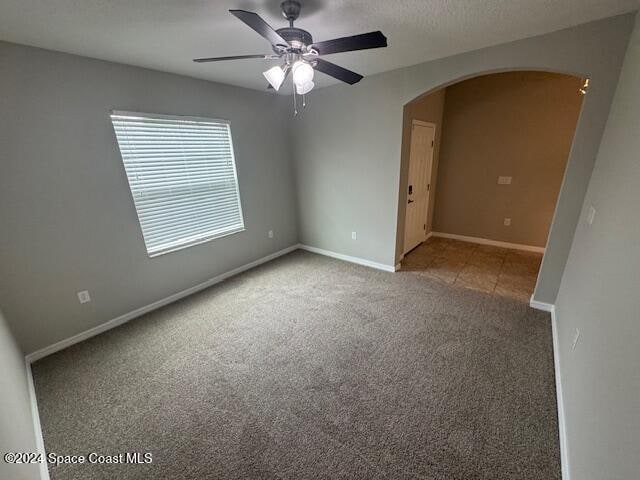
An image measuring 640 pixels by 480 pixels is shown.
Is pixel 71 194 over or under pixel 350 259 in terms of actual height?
over

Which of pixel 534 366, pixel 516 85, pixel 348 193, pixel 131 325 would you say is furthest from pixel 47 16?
pixel 516 85

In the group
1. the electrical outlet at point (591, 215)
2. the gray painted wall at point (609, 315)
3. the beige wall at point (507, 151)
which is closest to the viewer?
the gray painted wall at point (609, 315)

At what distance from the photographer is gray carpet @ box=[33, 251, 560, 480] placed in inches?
55.4

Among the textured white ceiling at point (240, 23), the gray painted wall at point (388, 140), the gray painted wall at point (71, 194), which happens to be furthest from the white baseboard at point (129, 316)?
the textured white ceiling at point (240, 23)

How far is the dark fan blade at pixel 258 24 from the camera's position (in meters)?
1.17

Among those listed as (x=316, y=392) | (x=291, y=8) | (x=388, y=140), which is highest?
(x=291, y=8)

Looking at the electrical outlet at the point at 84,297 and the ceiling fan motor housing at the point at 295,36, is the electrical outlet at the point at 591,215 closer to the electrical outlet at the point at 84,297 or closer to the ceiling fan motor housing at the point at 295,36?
the ceiling fan motor housing at the point at 295,36

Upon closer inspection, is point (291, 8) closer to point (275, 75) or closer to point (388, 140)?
point (275, 75)

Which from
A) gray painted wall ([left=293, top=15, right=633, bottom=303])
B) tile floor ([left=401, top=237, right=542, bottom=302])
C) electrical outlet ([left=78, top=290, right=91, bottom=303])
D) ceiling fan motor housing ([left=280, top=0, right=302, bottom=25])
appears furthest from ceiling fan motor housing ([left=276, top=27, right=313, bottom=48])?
tile floor ([left=401, top=237, right=542, bottom=302])

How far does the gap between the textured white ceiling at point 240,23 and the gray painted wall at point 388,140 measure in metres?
0.16

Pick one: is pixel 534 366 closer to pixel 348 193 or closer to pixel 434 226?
pixel 348 193

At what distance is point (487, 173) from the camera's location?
4.21 m

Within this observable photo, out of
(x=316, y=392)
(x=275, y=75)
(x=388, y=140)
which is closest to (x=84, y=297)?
(x=316, y=392)

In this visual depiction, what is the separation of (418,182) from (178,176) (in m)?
3.38
